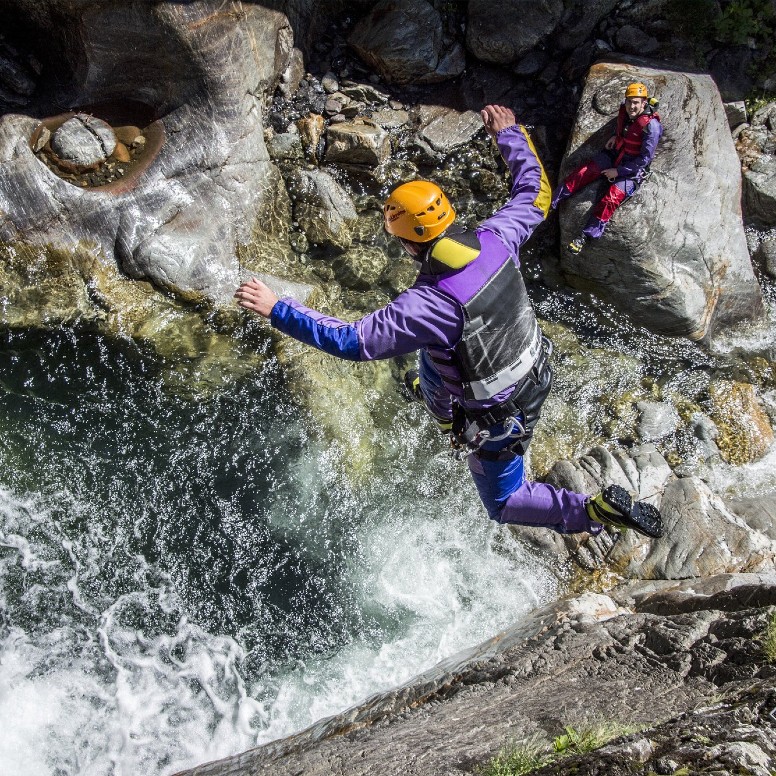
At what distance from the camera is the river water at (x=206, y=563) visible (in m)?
4.91

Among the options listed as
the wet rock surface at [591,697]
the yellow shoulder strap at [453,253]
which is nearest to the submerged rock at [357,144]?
the yellow shoulder strap at [453,253]

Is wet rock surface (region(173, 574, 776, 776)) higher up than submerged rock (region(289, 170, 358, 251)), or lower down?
lower down

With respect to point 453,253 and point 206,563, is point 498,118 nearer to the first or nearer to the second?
point 453,253

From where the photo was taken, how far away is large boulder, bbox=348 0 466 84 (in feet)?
24.8

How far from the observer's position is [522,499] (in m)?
4.93

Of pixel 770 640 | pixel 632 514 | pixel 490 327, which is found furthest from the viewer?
pixel 632 514

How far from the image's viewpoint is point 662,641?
3.90 metres

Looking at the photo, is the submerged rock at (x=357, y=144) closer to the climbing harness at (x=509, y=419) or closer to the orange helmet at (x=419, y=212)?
the orange helmet at (x=419, y=212)

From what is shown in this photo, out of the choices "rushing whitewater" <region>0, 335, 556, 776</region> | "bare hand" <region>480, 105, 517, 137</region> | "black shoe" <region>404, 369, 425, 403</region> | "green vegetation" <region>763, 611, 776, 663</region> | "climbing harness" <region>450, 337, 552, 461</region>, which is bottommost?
"rushing whitewater" <region>0, 335, 556, 776</region>

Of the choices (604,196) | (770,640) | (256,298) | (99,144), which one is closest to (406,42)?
(604,196)

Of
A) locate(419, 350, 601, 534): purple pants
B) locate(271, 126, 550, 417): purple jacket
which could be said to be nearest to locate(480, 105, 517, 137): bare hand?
locate(271, 126, 550, 417): purple jacket

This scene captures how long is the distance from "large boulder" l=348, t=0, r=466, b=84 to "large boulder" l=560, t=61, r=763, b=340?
1.80 metres

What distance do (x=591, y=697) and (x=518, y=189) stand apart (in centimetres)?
329

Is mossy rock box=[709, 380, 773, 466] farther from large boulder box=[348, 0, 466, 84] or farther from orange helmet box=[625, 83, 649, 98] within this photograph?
large boulder box=[348, 0, 466, 84]
